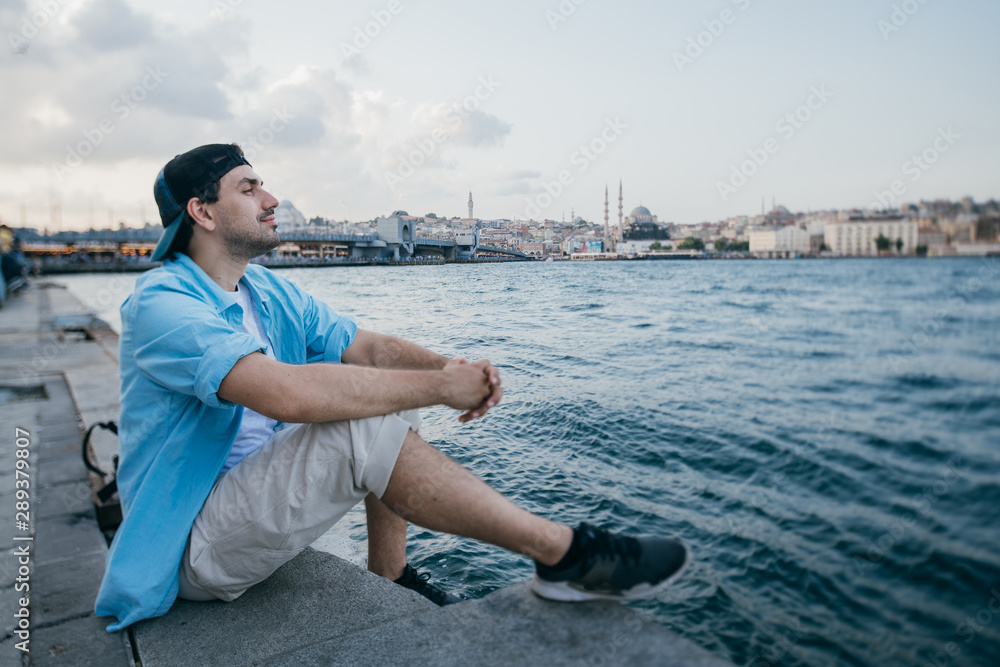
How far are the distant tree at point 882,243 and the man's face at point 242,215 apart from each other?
296 cm

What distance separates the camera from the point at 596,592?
5.50 feet

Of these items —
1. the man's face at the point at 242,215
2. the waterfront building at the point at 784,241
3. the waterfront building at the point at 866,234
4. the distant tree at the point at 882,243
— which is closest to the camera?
the man's face at the point at 242,215

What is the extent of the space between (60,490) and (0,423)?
76.3 inches

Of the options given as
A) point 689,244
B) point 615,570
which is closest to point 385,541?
point 615,570

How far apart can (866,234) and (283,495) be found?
3300mm

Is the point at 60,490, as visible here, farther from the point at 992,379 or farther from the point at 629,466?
the point at 992,379

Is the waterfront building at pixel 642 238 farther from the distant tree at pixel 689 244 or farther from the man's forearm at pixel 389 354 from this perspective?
the man's forearm at pixel 389 354

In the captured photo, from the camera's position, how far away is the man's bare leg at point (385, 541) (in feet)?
7.20

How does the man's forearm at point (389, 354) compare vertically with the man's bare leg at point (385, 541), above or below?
above

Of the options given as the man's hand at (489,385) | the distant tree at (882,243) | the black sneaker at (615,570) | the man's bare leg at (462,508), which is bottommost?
the black sneaker at (615,570)

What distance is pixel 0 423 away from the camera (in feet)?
14.7

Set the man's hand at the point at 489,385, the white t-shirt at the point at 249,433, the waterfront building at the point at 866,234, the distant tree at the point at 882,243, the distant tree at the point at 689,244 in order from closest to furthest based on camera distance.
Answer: the man's hand at the point at 489,385
the white t-shirt at the point at 249,433
the waterfront building at the point at 866,234
the distant tree at the point at 882,243
the distant tree at the point at 689,244

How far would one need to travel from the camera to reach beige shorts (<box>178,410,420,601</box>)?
1.72m

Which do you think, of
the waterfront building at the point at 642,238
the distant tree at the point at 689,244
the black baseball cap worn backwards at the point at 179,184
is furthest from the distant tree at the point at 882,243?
the waterfront building at the point at 642,238
